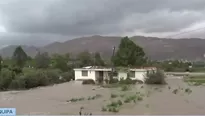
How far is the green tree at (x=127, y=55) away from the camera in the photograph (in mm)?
41906

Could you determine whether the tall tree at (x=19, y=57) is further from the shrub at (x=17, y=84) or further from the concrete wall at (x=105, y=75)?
the shrub at (x=17, y=84)

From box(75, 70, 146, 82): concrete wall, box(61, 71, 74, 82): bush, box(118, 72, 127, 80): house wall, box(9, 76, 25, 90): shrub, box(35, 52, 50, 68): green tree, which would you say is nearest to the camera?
box(9, 76, 25, 90): shrub

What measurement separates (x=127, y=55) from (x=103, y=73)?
5201 mm

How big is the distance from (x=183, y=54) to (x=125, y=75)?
135 metres

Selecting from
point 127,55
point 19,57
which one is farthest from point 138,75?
point 19,57

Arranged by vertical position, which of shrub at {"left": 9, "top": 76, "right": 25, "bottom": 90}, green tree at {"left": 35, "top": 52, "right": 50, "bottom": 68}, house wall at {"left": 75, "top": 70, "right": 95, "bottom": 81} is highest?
green tree at {"left": 35, "top": 52, "right": 50, "bottom": 68}

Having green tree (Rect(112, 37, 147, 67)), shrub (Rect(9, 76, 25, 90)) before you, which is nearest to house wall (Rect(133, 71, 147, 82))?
green tree (Rect(112, 37, 147, 67))

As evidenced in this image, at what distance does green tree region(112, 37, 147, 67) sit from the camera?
→ 4191 centimetres

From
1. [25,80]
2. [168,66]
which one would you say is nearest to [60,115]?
[25,80]

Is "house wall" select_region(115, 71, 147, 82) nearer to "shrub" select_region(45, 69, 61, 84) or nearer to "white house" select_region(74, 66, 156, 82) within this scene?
"white house" select_region(74, 66, 156, 82)

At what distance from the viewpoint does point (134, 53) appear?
42.6m

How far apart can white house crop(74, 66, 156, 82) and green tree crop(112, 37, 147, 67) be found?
3.89 metres

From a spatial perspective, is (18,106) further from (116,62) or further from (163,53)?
(163,53)

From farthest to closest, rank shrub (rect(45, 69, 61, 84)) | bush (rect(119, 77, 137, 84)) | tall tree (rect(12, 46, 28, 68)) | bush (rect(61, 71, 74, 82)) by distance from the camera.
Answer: tall tree (rect(12, 46, 28, 68)) → bush (rect(61, 71, 74, 82)) → shrub (rect(45, 69, 61, 84)) → bush (rect(119, 77, 137, 84))
